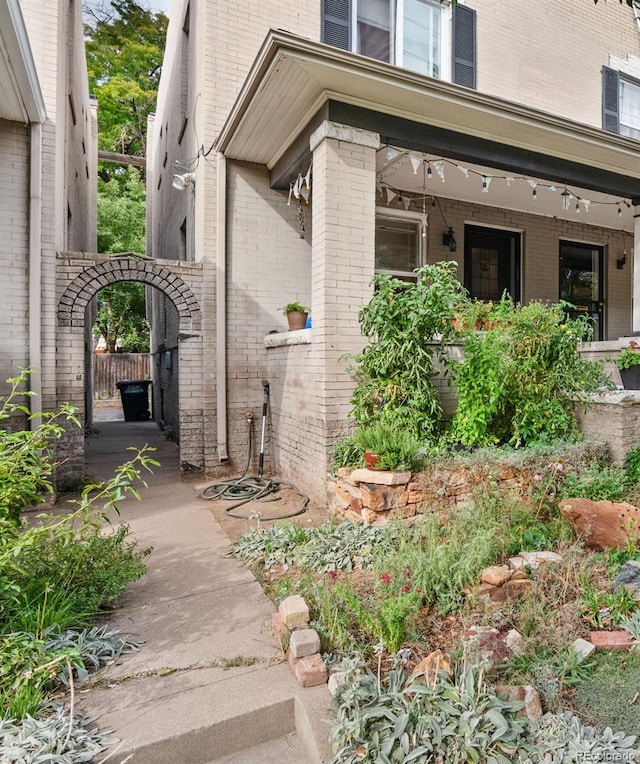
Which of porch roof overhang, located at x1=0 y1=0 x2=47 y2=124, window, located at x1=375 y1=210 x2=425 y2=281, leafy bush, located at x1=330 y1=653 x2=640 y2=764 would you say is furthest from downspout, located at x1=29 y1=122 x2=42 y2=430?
leafy bush, located at x1=330 y1=653 x2=640 y2=764

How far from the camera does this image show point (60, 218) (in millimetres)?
5383

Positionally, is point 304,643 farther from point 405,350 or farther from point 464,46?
point 464,46

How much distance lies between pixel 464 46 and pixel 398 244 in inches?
121

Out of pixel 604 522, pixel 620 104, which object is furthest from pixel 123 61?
pixel 604 522

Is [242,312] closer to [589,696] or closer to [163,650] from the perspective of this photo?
[163,650]

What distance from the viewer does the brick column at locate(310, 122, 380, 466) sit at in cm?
444

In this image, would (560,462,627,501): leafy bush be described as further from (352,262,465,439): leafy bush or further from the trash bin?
the trash bin

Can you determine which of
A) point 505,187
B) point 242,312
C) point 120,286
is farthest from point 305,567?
point 120,286

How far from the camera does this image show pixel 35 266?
15.9ft

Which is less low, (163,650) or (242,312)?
(242,312)

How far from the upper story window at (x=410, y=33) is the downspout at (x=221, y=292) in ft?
7.65

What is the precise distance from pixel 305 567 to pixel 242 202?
4.56 m

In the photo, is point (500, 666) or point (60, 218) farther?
point (60, 218)

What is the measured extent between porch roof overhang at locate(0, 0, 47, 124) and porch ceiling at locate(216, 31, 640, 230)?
182 cm
